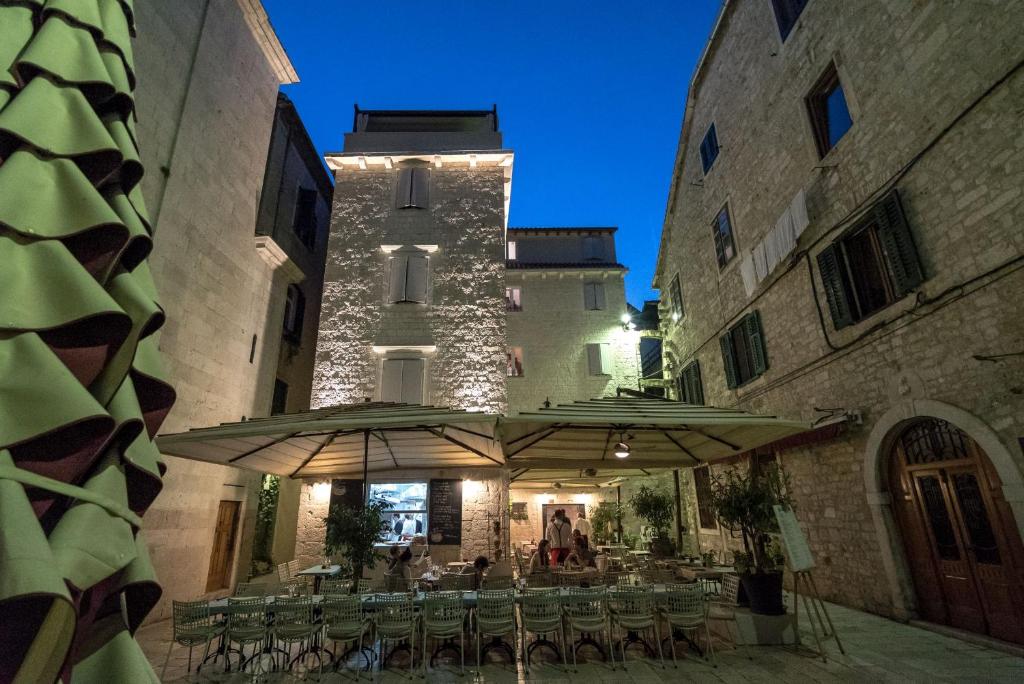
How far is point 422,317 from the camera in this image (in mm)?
14500

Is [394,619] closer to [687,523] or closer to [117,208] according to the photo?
[117,208]

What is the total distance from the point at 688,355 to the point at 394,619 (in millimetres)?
13560

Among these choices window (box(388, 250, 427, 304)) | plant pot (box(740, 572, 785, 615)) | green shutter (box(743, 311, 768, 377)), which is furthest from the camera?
window (box(388, 250, 427, 304))

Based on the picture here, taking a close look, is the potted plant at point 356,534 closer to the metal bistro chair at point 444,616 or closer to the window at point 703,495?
the metal bistro chair at point 444,616

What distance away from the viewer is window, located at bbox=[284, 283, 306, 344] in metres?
16.4

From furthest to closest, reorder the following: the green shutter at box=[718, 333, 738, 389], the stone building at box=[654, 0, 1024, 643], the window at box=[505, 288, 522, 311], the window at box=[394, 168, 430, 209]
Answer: the window at box=[505, 288, 522, 311] < the window at box=[394, 168, 430, 209] < the green shutter at box=[718, 333, 738, 389] < the stone building at box=[654, 0, 1024, 643]

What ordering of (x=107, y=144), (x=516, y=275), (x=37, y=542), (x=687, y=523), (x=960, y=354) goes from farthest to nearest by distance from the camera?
(x=516, y=275) → (x=687, y=523) → (x=960, y=354) → (x=107, y=144) → (x=37, y=542)

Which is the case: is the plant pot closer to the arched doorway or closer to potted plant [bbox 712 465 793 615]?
potted plant [bbox 712 465 793 615]

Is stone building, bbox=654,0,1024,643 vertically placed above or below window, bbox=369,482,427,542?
above

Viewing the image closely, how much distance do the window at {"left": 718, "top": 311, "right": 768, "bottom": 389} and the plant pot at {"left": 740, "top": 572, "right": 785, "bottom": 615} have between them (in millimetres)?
6096

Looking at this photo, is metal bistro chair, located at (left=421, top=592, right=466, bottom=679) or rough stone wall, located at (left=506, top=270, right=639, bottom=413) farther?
rough stone wall, located at (left=506, top=270, right=639, bottom=413)

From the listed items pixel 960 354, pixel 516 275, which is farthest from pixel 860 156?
pixel 516 275

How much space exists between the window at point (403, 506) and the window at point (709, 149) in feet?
42.3

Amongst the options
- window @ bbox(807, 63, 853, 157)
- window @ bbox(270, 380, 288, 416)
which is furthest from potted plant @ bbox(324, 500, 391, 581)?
window @ bbox(807, 63, 853, 157)
